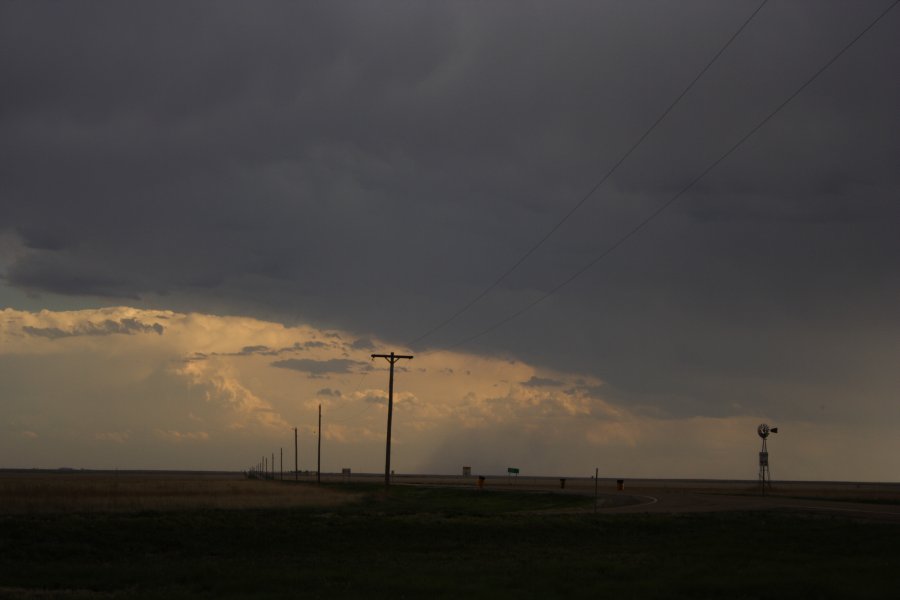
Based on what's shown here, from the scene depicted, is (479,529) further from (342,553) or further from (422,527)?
(342,553)

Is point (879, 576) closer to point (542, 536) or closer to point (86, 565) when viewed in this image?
point (542, 536)

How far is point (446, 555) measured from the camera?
110ft

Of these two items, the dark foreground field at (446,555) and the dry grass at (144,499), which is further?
the dry grass at (144,499)

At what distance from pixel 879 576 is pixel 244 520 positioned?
99.1 ft

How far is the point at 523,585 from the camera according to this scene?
959 inches

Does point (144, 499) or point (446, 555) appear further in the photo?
point (144, 499)

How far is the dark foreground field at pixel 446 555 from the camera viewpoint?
23.6m

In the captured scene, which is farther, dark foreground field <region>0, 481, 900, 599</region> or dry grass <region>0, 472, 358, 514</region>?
dry grass <region>0, 472, 358, 514</region>

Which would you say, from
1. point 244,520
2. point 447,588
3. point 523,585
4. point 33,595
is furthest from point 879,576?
point 244,520

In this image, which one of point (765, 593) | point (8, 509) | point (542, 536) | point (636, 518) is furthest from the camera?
point (8, 509)

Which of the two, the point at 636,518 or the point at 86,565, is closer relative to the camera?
the point at 86,565

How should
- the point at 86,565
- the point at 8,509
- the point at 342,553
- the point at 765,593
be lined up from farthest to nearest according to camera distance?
1. the point at 8,509
2. the point at 342,553
3. the point at 86,565
4. the point at 765,593

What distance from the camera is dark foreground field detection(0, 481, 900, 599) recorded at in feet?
77.5

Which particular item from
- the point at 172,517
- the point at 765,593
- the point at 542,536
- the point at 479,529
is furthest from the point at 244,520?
the point at 765,593
